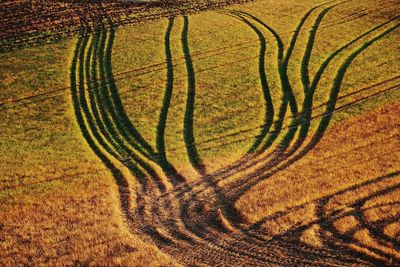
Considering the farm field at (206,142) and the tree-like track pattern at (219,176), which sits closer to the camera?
the tree-like track pattern at (219,176)

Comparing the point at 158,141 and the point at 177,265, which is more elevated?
the point at 158,141

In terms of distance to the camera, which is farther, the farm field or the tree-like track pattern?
the farm field

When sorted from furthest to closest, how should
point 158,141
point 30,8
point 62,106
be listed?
1. point 30,8
2. point 62,106
3. point 158,141

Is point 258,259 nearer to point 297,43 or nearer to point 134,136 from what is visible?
point 134,136

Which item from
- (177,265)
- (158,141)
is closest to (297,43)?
(158,141)
